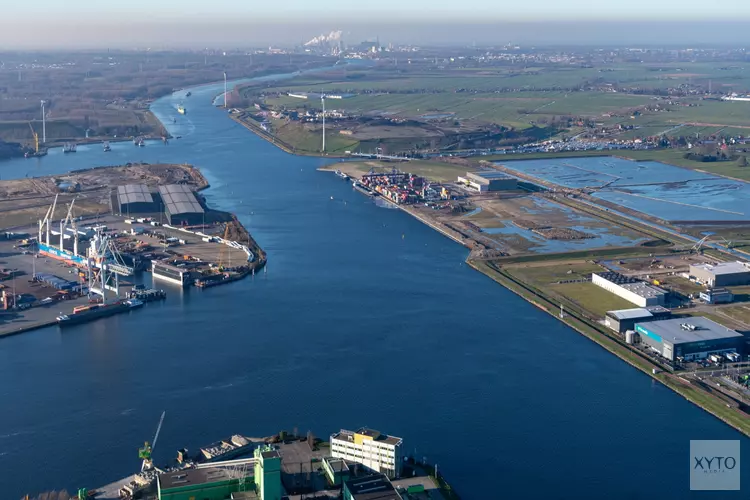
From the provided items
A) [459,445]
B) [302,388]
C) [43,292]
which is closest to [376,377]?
[302,388]

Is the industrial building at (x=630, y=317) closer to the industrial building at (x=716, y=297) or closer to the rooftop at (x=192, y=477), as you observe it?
the industrial building at (x=716, y=297)

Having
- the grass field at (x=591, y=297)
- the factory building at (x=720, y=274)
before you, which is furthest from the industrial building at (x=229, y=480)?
the factory building at (x=720, y=274)

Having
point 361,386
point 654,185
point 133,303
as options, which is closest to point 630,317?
Answer: point 361,386

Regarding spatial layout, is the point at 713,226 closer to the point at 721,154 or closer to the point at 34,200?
the point at 721,154

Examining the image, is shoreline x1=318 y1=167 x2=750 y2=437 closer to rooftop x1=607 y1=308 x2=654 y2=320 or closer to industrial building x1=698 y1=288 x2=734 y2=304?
rooftop x1=607 y1=308 x2=654 y2=320

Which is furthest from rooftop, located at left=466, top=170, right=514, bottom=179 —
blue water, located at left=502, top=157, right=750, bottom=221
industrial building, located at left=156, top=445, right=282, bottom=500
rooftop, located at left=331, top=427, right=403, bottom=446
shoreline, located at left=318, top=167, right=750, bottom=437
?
industrial building, located at left=156, top=445, right=282, bottom=500

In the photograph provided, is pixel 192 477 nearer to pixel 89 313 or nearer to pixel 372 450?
pixel 372 450
